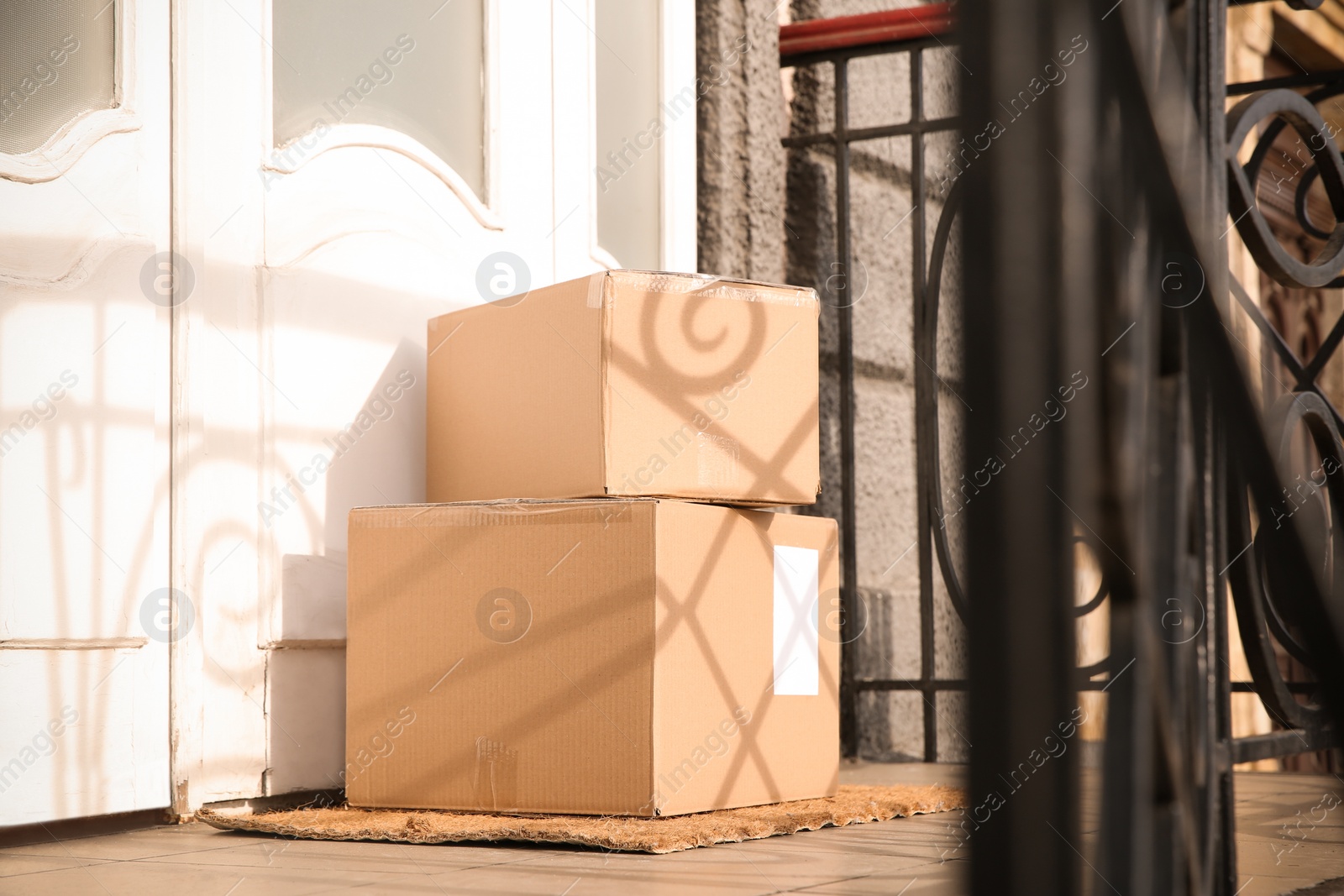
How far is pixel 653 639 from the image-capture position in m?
1.85

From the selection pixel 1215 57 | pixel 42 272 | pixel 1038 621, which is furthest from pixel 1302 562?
pixel 42 272

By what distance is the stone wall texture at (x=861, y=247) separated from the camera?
3.36 meters

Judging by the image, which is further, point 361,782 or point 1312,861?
point 361,782

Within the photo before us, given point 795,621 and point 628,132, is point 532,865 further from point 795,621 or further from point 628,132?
point 628,132

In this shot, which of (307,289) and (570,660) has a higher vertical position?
(307,289)

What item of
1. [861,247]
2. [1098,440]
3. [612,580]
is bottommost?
[612,580]

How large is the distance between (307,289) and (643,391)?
2.09ft

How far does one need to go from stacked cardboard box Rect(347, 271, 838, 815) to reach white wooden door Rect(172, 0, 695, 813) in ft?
0.53

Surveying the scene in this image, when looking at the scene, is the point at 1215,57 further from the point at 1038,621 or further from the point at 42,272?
the point at 42,272

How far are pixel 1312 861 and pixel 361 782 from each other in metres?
1.31

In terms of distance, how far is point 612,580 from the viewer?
189 cm

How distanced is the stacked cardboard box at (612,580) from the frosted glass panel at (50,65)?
68 cm

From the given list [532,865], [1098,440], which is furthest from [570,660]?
[1098,440]

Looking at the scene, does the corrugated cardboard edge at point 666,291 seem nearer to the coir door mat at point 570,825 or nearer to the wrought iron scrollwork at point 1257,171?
the coir door mat at point 570,825
